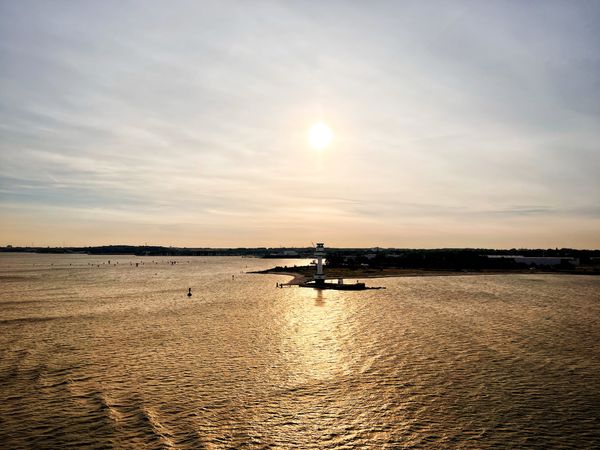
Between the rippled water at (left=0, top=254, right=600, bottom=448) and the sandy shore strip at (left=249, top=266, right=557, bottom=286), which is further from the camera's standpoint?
the sandy shore strip at (left=249, top=266, right=557, bottom=286)

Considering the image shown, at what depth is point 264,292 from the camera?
8312cm

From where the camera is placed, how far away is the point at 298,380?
25.9 meters

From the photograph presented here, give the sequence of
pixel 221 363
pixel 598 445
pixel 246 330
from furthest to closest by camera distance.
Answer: pixel 246 330, pixel 221 363, pixel 598 445

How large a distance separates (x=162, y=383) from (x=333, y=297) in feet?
169

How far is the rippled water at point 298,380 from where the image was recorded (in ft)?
59.9

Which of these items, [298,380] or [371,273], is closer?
[298,380]

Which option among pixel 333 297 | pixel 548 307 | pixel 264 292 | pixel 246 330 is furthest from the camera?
pixel 264 292

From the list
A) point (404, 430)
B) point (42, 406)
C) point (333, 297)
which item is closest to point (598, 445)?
point (404, 430)

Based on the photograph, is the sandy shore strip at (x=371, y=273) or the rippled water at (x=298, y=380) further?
the sandy shore strip at (x=371, y=273)

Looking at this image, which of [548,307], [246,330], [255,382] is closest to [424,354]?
[255,382]

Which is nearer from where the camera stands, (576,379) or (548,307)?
(576,379)

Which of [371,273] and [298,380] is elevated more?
[371,273]

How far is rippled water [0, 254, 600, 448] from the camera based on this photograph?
18.2m

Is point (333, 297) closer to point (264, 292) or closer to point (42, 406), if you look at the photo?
point (264, 292)
